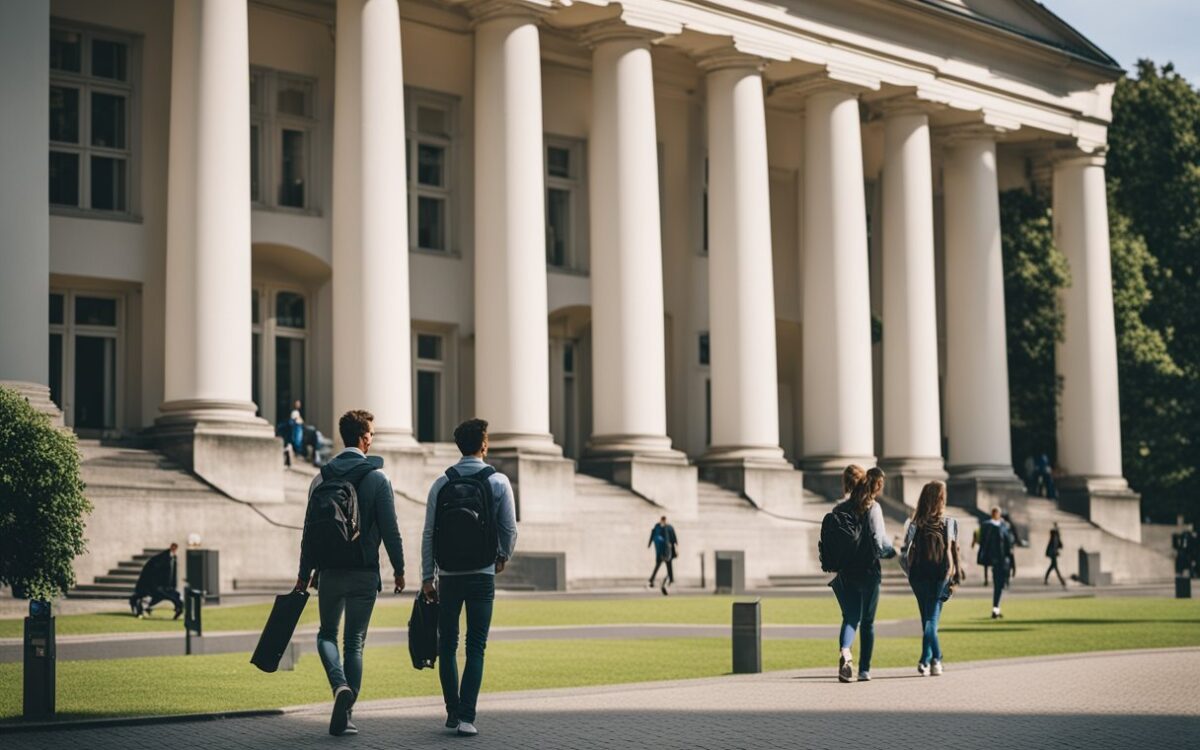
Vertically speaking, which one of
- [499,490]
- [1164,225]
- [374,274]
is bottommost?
[499,490]

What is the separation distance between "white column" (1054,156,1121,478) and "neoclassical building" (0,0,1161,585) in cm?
10

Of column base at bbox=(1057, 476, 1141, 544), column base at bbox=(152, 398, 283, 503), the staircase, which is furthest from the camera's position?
column base at bbox=(1057, 476, 1141, 544)

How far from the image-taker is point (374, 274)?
38375mm

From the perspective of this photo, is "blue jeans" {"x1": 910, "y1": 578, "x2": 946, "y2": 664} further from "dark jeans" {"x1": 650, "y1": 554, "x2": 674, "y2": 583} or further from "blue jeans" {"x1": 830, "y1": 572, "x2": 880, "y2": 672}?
"dark jeans" {"x1": 650, "y1": 554, "x2": 674, "y2": 583}

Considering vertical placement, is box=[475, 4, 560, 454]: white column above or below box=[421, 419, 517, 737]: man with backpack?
above

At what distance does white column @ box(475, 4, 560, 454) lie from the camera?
40.9 m

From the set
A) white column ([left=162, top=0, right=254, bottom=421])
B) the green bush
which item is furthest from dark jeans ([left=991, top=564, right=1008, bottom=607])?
the green bush

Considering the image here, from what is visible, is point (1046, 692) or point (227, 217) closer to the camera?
point (1046, 692)

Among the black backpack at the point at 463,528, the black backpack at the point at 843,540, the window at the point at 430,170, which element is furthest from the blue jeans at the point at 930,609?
the window at the point at 430,170

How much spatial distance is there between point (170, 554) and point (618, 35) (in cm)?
2104

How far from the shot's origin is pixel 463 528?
1268 centimetres

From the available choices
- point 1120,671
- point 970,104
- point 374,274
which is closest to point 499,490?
point 1120,671

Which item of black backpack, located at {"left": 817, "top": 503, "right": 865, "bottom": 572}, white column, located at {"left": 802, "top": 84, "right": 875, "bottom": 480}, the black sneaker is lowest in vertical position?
the black sneaker

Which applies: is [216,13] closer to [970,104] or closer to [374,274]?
[374,274]
